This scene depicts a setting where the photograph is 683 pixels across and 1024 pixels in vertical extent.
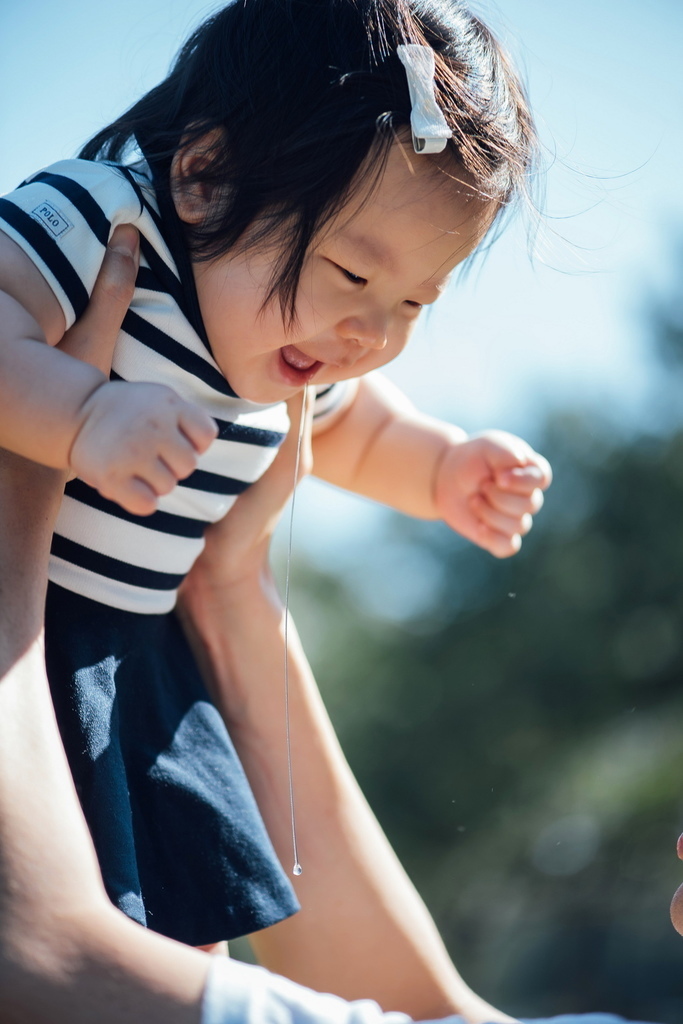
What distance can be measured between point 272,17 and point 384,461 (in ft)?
1.27

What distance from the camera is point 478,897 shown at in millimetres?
2609

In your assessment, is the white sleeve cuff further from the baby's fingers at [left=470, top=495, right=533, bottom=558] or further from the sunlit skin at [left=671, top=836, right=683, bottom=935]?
the baby's fingers at [left=470, top=495, right=533, bottom=558]

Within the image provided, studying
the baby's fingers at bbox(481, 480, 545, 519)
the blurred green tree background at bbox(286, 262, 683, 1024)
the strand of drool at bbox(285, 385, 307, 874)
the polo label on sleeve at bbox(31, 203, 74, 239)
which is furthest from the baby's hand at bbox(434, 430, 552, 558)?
the blurred green tree background at bbox(286, 262, 683, 1024)

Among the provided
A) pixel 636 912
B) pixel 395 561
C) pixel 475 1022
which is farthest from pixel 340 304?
pixel 636 912

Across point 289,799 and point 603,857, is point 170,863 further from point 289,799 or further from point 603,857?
point 603,857

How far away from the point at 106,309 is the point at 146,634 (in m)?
0.22

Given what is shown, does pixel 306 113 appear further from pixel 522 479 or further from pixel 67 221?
pixel 522 479

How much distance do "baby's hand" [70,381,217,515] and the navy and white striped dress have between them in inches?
5.2

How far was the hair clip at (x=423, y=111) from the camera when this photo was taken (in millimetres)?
625

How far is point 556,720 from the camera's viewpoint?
247cm

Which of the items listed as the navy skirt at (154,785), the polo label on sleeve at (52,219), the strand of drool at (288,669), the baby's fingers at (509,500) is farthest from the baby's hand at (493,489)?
the polo label on sleeve at (52,219)

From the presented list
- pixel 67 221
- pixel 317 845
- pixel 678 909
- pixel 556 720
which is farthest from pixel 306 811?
pixel 556 720

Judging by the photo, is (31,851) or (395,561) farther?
(395,561)

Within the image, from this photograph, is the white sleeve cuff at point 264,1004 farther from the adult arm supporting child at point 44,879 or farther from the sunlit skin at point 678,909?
the sunlit skin at point 678,909
